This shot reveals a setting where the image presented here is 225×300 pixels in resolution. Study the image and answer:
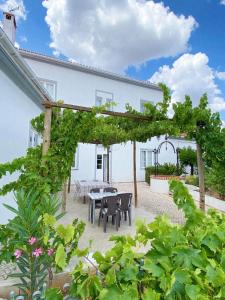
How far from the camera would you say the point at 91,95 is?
56.8ft

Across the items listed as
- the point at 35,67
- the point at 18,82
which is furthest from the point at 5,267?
the point at 35,67

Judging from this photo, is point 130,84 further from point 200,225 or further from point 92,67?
point 200,225

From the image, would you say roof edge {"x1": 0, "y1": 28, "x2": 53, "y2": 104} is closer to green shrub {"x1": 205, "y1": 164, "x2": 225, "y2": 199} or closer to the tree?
green shrub {"x1": 205, "y1": 164, "x2": 225, "y2": 199}

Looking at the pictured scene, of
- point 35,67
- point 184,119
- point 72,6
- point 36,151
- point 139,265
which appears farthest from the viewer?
point 35,67

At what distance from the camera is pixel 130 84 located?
1911cm

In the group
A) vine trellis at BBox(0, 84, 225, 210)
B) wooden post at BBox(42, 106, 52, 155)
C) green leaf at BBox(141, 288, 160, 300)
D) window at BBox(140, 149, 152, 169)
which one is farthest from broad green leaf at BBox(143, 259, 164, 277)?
window at BBox(140, 149, 152, 169)

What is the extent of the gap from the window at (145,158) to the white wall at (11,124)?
13.7m

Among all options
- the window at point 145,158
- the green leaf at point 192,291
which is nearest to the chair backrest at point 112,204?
the green leaf at point 192,291

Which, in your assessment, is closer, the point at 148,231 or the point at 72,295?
the point at 72,295

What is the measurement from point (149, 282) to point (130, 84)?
18832 millimetres

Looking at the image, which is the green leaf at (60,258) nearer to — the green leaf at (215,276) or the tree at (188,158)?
the green leaf at (215,276)

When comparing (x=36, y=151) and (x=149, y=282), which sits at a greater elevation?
(x=36, y=151)

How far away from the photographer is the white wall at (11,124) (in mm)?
5537

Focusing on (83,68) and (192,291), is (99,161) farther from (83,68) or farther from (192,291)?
(192,291)
